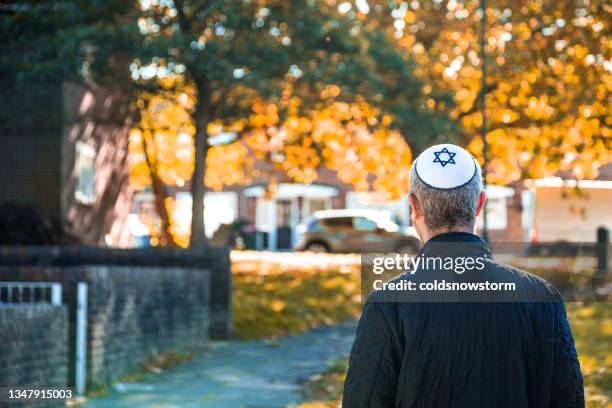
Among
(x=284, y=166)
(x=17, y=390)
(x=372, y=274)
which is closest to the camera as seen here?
(x=372, y=274)

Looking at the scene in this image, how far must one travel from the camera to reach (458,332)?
310 cm

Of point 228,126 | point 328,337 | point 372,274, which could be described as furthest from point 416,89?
point 372,274

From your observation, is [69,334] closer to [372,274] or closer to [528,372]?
[372,274]

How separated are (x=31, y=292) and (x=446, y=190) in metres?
7.49

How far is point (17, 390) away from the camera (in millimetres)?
8453

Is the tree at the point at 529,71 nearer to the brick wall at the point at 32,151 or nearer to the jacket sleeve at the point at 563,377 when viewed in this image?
the brick wall at the point at 32,151

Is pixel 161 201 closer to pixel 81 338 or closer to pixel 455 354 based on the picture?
pixel 81 338

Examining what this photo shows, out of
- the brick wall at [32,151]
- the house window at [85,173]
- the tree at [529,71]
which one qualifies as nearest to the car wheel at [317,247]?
the tree at [529,71]

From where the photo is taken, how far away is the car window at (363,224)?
41031 mm

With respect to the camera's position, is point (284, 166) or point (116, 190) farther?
point (284, 166)

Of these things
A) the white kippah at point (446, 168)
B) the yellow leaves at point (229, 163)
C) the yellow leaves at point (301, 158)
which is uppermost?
the yellow leaves at point (229, 163)

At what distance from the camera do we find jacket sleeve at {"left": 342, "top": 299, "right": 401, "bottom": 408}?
3.12 metres

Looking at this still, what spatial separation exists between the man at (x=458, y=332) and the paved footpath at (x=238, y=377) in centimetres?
652

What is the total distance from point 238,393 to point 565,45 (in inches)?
759
